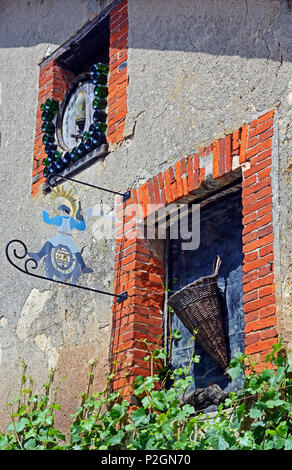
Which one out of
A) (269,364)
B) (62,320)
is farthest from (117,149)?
(269,364)

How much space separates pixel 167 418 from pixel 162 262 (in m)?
1.37

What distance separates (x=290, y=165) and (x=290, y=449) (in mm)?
1606

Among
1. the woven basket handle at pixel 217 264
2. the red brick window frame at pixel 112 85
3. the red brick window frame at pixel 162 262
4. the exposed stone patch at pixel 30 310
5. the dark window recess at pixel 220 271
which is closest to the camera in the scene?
the red brick window frame at pixel 162 262

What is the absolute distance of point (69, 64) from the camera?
7387 mm

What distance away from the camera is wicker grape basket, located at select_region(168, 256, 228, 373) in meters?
4.89

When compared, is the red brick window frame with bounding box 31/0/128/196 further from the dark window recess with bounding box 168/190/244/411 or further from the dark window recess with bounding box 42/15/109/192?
the dark window recess with bounding box 168/190/244/411

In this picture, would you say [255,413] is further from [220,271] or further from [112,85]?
[112,85]

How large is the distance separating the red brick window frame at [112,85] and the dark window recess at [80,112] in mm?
94

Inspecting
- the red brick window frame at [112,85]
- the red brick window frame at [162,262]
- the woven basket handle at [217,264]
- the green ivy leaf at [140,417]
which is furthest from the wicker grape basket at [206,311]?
the red brick window frame at [112,85]

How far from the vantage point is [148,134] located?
573 cm

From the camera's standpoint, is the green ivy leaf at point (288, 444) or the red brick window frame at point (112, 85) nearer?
the green ivy leaf at point (288, 444)

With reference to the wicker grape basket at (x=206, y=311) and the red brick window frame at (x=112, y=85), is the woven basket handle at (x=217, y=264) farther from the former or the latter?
the red brick window frame at (x=112, y=85)

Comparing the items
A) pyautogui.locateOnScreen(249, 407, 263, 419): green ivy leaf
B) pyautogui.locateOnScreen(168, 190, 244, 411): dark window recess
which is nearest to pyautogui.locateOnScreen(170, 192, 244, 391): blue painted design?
pyautogui.locateOnScreen(168, 190, 244, 411): dark window recess

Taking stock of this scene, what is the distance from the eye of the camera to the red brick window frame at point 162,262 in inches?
173
